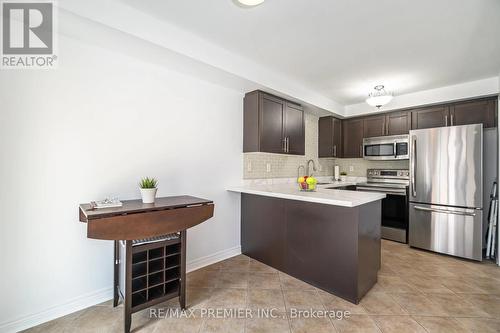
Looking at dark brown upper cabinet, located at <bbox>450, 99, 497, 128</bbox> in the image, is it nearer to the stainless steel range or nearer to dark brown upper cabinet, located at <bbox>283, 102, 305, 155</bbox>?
the stainless steel range

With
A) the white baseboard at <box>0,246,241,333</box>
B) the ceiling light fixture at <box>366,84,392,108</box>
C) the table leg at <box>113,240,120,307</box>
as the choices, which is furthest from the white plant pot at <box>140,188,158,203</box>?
the ceiling light fixture at <box>366,84,392,108</box>

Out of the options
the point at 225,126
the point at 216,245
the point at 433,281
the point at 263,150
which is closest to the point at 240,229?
the point at 216,245

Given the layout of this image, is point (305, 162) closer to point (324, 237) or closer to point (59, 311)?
point (324, 237)

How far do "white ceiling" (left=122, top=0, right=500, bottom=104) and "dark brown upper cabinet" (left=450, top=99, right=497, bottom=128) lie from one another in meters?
0.40

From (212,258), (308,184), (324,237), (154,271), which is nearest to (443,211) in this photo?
(308,184)

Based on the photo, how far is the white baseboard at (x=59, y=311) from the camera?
1.62 metres

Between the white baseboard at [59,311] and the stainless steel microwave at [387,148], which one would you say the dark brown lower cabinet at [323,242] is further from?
the stainless steel microwave at [387,148]

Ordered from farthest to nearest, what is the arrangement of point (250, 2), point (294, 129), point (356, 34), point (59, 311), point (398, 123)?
point (398, 123) < point (294, 129) < point (356, 34) < point (59, 311) < point (250, 2)

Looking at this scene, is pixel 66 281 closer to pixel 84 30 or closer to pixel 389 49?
pixel 84 30

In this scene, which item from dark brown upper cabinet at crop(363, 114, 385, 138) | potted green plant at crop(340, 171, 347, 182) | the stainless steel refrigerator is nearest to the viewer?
the stainless steel refrigerator

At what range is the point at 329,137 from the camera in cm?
439

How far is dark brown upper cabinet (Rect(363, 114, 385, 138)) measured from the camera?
4039 mm

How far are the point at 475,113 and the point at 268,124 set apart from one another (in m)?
3.00

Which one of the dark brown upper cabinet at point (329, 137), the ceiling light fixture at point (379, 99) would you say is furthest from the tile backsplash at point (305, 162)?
the ceiling light fixture at point (379, 99)
